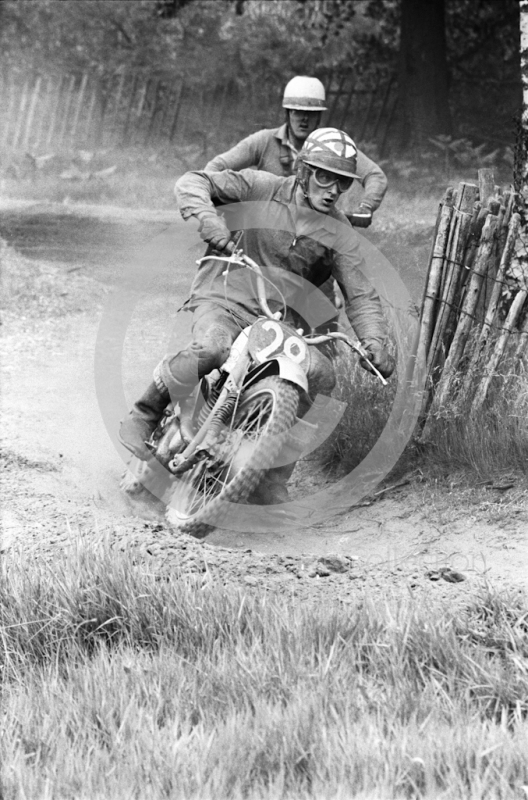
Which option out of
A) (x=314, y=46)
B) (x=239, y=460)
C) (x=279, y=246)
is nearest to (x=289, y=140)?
(x=279, y=246)

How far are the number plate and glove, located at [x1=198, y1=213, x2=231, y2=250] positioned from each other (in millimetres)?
425

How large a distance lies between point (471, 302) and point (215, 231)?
1.40 meters

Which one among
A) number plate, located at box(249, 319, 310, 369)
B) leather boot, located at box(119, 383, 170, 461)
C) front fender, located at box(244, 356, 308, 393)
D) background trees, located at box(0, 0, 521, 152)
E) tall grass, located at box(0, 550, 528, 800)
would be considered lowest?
tall grass, located at box(0, 550, 528, 800)

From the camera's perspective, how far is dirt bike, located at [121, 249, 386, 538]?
4855 mm

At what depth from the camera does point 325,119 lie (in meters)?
16.1

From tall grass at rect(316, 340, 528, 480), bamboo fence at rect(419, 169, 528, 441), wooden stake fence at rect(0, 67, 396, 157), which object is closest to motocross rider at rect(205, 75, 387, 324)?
tall grass at rect(316, 340, 528, 480)

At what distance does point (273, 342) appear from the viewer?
5.09 metres

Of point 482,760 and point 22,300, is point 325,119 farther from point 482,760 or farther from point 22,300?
point 482,760

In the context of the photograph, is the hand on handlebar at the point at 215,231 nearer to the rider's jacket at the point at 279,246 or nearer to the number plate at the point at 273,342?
the rider's jacket at the point at 279,246

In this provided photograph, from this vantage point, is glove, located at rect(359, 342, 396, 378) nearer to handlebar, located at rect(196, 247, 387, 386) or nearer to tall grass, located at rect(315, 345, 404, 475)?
handlebar, located at rect(196, 247, 387, 386)

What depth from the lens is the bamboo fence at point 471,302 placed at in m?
5.37

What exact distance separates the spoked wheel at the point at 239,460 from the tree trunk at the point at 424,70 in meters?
10.1

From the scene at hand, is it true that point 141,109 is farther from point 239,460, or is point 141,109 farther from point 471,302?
point 239,460

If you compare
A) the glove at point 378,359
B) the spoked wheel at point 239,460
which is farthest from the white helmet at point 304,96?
the spoked wheel at point 239,460
